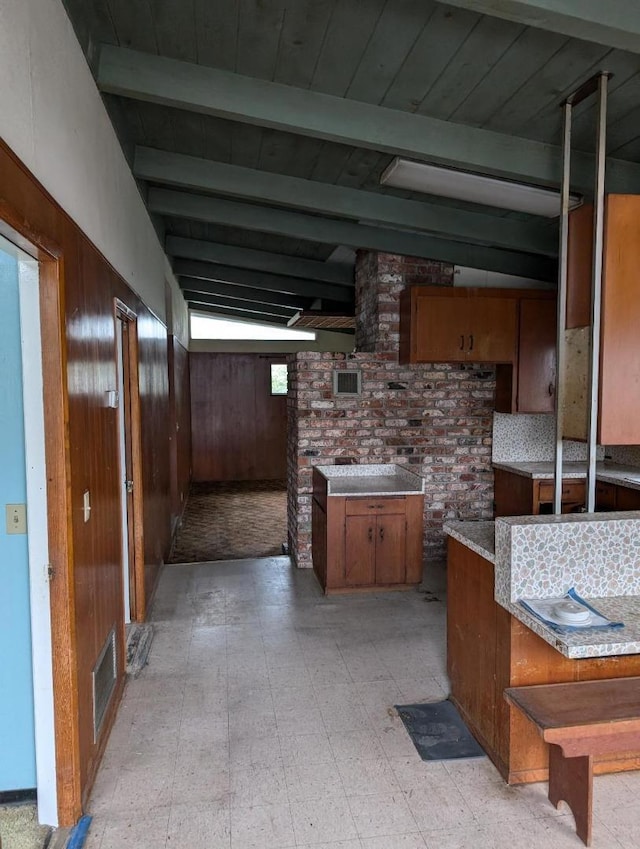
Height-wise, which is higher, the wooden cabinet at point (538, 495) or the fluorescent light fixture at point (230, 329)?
the fluorescent light fixture at point (230, 329)

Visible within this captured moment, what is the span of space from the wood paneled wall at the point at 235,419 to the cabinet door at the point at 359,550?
5.67 metres

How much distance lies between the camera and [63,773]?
2.07m

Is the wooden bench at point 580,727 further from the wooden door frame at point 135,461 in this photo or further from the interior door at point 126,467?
the wooden door frame at point 135,461

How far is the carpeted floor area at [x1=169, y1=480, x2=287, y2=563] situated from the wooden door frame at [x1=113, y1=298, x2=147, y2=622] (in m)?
1.57

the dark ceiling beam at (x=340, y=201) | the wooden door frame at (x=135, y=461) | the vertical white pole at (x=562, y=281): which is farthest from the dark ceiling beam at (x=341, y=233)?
the vertical white pole at (x=562, y=281)

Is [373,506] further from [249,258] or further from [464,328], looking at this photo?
[249,258]

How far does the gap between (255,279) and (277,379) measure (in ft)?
10.8

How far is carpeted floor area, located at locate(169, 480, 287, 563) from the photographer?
5711 mm

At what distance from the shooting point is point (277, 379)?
1003 centimetres

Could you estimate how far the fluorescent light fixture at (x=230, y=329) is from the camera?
9.93 metres

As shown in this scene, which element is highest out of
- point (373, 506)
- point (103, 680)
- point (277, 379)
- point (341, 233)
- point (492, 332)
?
point (341, 233)

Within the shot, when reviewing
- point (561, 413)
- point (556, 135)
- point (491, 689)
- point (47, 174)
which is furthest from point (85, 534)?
point (556, 135)

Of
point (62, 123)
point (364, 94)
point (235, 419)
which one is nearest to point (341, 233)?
point (364, 94)

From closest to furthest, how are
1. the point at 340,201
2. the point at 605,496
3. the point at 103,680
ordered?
the point at 103,680 → the point at 340,201 → the point at 605,496
